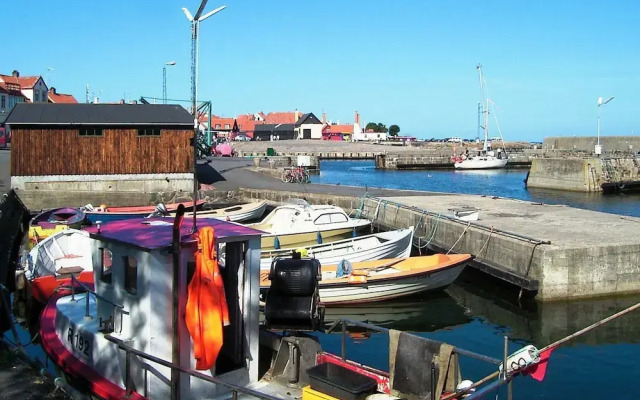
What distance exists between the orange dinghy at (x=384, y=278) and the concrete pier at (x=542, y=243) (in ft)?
5.35

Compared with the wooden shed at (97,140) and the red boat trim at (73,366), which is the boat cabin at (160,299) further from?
the wooden shed at (97,140)

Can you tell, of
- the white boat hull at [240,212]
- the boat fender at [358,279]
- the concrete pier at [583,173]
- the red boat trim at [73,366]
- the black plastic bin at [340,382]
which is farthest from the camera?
the concrete pier at [583,173]

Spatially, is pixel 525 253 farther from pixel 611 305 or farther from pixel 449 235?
pixel 449 235

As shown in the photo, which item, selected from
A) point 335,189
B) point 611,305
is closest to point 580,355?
point 611,305

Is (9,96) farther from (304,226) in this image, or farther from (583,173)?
(583,173)

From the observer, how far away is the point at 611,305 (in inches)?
673

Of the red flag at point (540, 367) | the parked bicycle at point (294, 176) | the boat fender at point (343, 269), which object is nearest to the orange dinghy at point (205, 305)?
the red flag at point (540, 367)

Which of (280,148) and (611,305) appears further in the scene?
(280,148)

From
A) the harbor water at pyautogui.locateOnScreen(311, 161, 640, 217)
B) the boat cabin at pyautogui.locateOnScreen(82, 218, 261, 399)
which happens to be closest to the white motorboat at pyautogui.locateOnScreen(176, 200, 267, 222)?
the harbor water at pyautogui.locateOnScreen(311, 161, 640, 217)

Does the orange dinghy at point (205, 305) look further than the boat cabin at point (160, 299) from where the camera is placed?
No

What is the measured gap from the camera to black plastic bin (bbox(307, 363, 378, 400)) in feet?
24.2

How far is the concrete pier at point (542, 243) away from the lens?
1716cm

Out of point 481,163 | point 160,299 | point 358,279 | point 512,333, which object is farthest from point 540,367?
point 481,163

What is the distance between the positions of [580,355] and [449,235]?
894 centimetres
